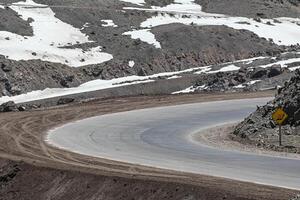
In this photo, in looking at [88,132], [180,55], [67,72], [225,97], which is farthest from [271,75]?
[88,132]

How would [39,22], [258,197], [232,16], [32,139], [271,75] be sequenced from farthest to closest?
[232,16], [39,22], [271,75], [32,139], [258,197]

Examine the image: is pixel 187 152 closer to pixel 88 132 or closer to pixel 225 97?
pixel 88 132

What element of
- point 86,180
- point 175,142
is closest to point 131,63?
point 175,142

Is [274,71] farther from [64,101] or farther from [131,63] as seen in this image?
[64,101]

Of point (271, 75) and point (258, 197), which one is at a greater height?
point (258, 197)

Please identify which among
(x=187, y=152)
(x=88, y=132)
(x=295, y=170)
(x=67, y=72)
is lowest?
(x=67, y=72)

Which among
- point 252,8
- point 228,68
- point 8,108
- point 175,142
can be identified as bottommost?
point 8,108

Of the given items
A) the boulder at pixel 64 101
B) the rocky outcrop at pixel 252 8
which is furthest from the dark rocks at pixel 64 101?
the rocky outcrop at pixel 252 8
